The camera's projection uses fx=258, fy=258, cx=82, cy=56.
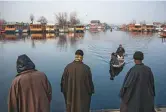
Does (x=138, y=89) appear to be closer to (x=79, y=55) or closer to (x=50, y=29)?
(x=79, y=55)

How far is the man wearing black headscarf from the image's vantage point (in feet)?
11.5

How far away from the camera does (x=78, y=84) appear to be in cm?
480

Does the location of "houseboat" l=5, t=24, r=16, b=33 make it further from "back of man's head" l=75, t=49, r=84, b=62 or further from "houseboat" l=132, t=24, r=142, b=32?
"back of man's head" l=75, t=49, r=84, b=62

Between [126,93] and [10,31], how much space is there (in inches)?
2955

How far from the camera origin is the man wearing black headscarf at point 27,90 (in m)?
3.51

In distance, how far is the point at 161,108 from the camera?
20.2ft

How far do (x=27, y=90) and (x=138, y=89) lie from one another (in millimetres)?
1904

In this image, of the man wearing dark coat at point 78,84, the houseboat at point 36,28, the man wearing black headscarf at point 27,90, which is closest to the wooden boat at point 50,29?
the houseboat at point 36,28

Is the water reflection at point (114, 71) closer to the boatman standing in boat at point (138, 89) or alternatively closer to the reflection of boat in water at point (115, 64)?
the reflection of boat in water at point (115, 64)

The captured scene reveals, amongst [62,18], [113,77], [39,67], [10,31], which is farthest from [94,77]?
[62,18]

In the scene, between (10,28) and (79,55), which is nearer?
(79,55)

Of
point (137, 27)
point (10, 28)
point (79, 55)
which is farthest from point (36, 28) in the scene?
point (79, 55)

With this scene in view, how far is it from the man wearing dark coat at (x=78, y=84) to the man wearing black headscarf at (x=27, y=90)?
3.77 feet

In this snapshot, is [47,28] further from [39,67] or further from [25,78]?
[25,78]
